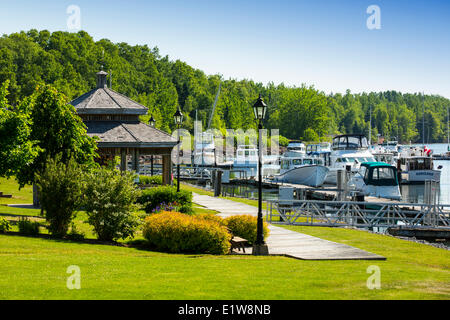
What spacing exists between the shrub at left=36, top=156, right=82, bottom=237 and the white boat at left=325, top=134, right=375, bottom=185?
39.1 metres

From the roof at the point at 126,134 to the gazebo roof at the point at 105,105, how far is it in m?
0.80

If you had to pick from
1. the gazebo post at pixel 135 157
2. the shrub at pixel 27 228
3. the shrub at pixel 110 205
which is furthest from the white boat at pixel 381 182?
the shrub at pixel 27 228

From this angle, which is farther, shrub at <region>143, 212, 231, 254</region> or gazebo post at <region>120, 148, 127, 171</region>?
gazebo post at <region>120, 148, 127, 171</region>

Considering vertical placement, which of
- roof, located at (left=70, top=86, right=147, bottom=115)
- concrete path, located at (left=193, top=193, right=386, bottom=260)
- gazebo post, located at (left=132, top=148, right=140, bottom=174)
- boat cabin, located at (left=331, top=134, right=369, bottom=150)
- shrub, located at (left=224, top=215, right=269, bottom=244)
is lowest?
concrete path, located at (left=193, top=193, right=386, bottom=260)

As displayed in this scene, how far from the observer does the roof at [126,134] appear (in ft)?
115

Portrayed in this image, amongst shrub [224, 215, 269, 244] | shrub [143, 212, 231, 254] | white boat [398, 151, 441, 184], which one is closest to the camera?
shrub [143, 212, 231, 254]

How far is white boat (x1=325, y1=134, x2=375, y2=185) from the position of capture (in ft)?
184

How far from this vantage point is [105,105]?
3825 cm

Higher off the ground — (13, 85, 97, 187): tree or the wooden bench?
(13, 85, 97, 187): tree

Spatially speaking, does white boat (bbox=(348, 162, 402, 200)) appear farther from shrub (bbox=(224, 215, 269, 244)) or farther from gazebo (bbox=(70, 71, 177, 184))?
shrub (bbox=(224, 215, 269, 244))

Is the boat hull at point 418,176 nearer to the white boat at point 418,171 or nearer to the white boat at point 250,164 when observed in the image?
the white boat at point 418,171

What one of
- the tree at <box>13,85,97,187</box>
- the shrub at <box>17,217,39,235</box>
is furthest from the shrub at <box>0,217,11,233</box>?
the tree at <box>13,85,97,187</box>

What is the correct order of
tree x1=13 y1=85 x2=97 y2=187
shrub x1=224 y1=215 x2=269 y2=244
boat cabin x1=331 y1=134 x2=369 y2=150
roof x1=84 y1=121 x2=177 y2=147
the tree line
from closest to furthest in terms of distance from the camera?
shrub x1=224 y1=215 x2=269 y2=244, tree x1=13 y1=85 x2=97 y2=187, roof x1=84 y1=121 x2=177 y2=147, boat cabin x1=331 y1=134 x2=369 y2=150, the tree line
